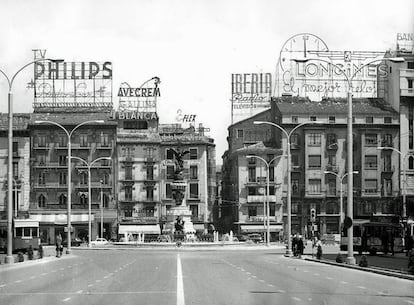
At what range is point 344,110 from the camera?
118 meters

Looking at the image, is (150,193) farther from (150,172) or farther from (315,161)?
(315,161)

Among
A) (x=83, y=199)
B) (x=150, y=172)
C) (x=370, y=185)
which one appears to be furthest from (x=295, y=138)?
(x=83, y=199)

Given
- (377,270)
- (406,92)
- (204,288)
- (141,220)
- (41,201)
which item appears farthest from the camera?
(406,92)

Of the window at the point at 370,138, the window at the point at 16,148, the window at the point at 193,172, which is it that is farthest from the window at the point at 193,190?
the window at the point at 370,138

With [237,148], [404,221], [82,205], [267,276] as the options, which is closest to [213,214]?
[237,148]

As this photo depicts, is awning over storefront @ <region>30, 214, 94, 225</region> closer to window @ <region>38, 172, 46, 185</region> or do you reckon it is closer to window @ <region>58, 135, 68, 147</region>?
window @ <region>38, 172, 46, 185</region>

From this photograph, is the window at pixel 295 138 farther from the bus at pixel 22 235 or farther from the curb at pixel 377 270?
the curb at pixel 377 270

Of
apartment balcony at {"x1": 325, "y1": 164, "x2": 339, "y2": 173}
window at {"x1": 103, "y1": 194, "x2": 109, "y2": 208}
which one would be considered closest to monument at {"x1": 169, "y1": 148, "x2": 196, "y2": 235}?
window at {"x1": 103, "y1": 194, "x2": 109, "y2": 208}

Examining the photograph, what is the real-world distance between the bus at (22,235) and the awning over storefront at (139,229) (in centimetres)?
3963

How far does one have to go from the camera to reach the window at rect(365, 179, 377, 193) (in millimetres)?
115688

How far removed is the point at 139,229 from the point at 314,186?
23.1 meters

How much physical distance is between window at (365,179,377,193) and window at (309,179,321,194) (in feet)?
20.0

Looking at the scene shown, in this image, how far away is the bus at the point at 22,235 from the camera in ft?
231

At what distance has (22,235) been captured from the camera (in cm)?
7069
